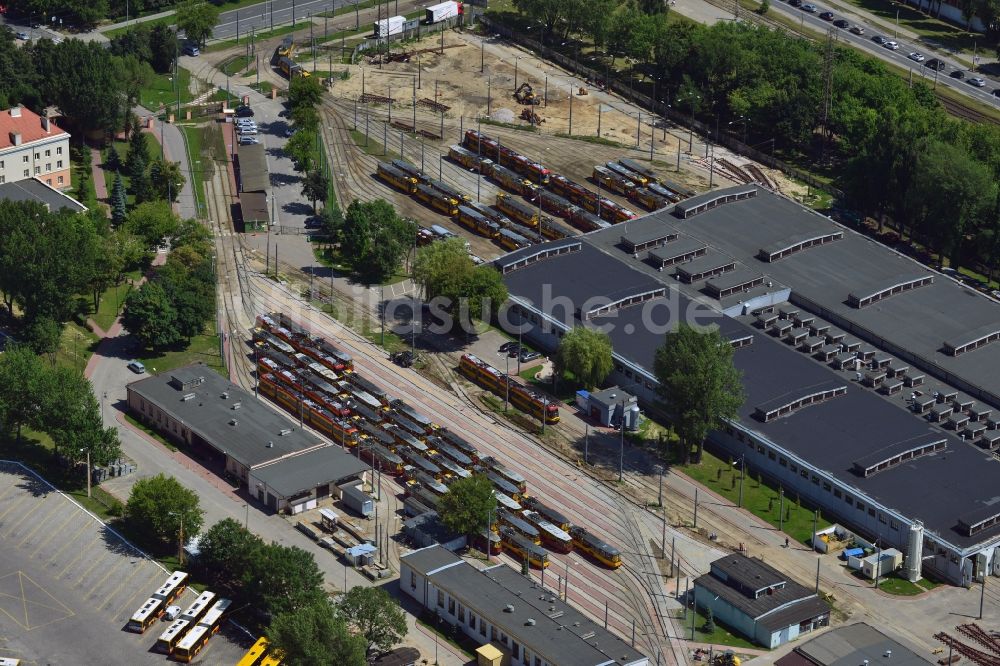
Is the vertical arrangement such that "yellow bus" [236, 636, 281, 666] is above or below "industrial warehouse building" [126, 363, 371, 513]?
below

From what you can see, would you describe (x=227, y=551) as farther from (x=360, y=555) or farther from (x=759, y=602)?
(x=759, y=602)

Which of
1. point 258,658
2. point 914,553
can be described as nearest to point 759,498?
point 914,553

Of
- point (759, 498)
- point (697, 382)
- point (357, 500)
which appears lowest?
point (759, 498)

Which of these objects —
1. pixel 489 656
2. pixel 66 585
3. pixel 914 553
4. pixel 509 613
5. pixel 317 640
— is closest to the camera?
pixel 317 640

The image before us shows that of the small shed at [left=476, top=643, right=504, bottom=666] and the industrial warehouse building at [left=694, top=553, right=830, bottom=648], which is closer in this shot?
the small shed at [left=476, top=643, right=504, bottom=666]

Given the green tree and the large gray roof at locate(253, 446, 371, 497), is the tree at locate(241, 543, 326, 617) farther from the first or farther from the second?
the green tree

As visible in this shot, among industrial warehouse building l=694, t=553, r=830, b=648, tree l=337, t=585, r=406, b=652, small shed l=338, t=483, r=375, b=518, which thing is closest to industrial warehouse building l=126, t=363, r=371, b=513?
small shed l=338, t=483, r=375, b=518

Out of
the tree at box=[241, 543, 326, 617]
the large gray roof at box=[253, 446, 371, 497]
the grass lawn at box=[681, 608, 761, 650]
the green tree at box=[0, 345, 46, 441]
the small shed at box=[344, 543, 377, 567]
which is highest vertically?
the green tree at box=[0, 345, 46, 441]
